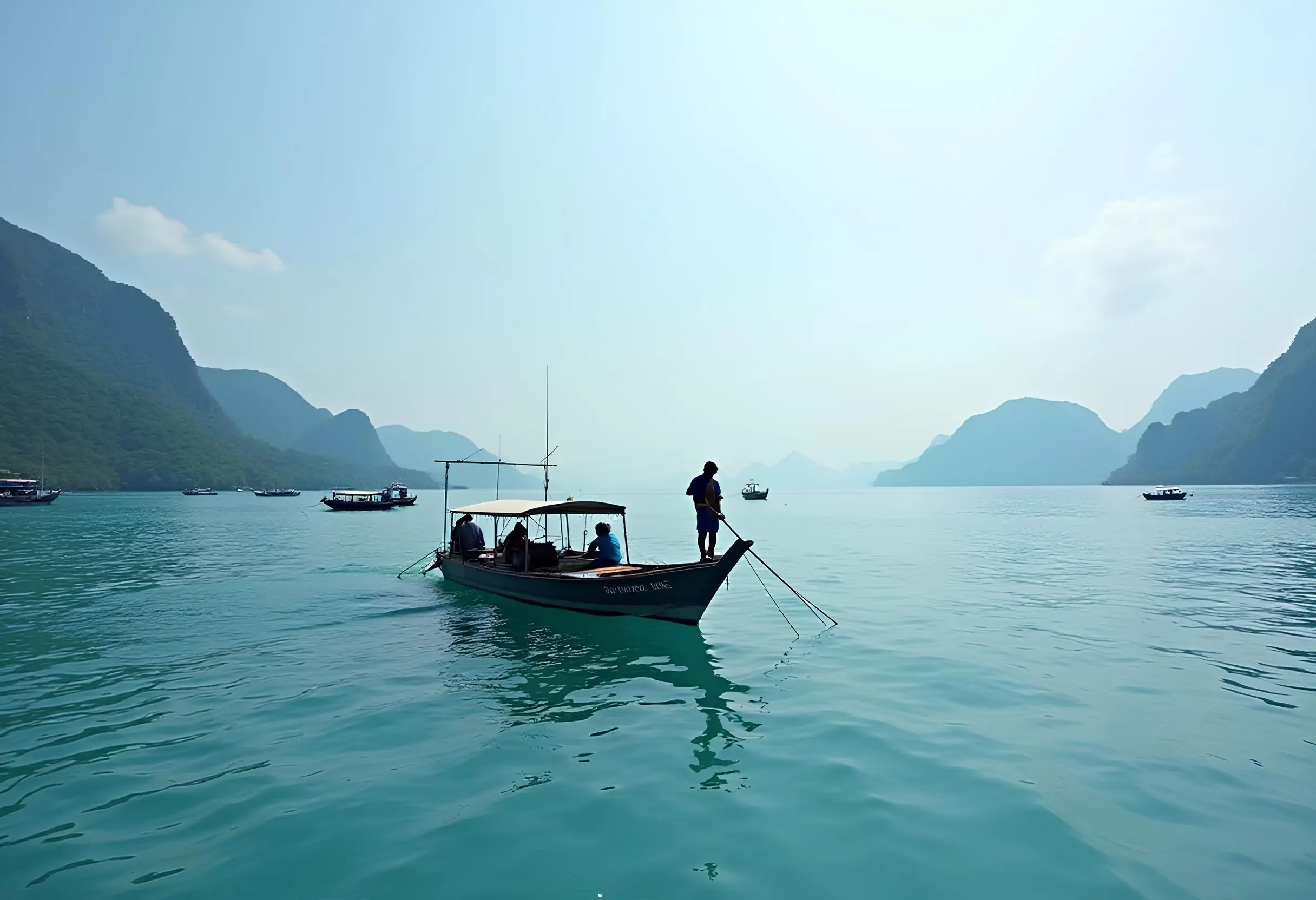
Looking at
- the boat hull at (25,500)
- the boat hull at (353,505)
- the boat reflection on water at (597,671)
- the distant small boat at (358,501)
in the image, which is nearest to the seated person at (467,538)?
the boat reflection on water at (597,671)

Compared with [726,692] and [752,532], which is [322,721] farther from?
[752,532]

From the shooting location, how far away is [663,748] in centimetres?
965

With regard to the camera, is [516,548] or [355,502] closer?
[516,548]

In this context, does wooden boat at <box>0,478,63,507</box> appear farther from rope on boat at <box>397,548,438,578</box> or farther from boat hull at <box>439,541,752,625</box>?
boat hull at <box>439,541,752,625</box>

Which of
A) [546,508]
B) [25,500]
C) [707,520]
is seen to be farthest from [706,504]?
[25,500]

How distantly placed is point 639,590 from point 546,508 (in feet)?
15.0

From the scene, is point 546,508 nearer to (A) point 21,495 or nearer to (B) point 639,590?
(B) point 639,590

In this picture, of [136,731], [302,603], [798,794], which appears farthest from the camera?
[302,603]

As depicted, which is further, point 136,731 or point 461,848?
point 136,731

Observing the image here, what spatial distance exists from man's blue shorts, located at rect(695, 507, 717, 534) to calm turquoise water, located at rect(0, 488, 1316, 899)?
3215mm

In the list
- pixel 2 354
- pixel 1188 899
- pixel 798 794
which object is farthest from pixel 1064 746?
pixel 2 354

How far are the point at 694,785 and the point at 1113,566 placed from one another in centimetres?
3143

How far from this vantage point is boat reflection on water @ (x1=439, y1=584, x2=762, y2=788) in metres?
10.8

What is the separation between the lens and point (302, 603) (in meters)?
22.8
